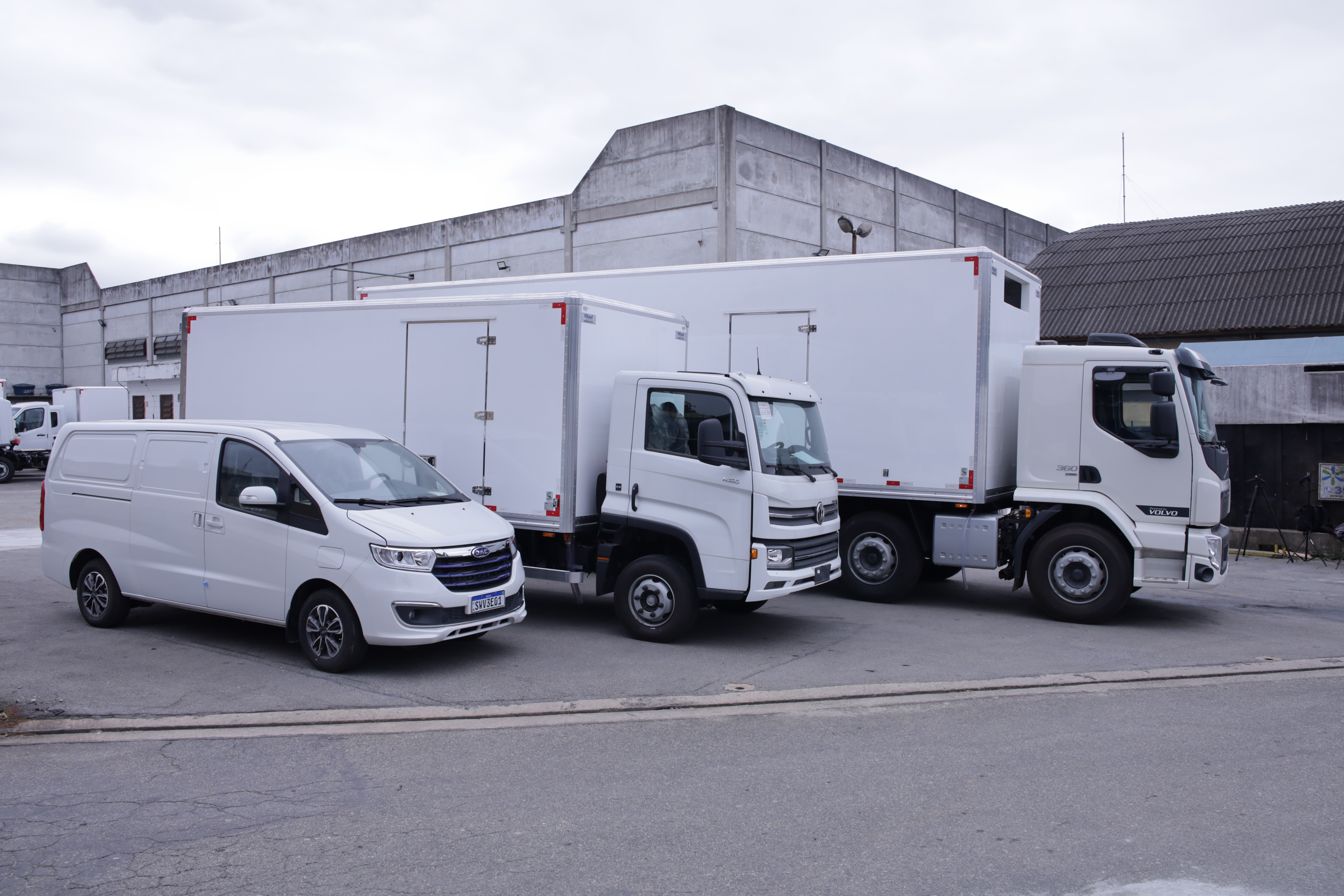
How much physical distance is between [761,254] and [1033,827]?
2191cm

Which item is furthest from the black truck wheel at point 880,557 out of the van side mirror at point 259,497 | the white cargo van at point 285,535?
the van side mirror at point 259,497

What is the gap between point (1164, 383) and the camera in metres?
9.60

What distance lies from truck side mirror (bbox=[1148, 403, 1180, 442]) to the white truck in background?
3101 cm

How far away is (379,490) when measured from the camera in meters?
7.84

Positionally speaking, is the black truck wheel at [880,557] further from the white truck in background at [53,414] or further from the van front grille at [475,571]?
the white truck in background at [53,414]

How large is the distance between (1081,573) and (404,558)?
6.83 meters

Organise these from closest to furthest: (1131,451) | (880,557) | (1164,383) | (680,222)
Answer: (1164,383) < (1131,451) < (880,557) < (680,222)

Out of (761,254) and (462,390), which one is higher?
(761,254)

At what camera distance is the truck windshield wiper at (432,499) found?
7844 mm

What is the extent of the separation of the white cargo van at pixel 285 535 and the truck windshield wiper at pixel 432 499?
16mm

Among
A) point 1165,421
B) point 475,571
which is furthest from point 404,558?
point 1165,421

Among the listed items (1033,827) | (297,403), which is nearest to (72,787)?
(1033,827)

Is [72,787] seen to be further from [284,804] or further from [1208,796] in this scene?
[1208,796]

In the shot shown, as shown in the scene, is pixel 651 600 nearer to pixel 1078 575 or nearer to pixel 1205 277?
pixel 1078 575
